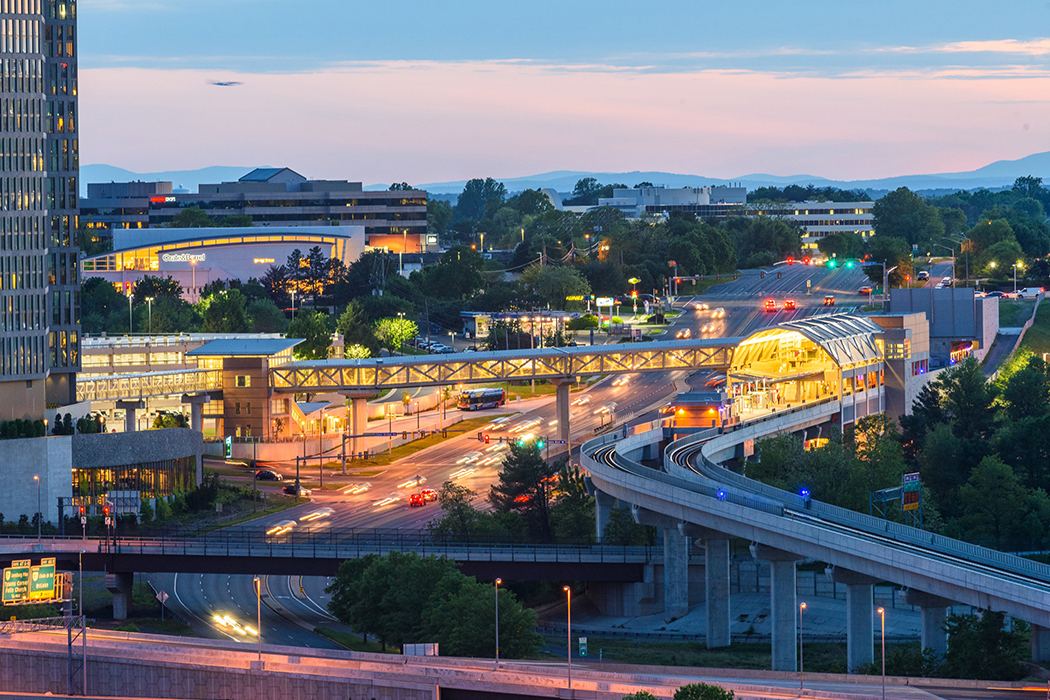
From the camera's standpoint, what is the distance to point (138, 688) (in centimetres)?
6981

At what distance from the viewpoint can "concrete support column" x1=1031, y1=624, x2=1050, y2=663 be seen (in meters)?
71.9

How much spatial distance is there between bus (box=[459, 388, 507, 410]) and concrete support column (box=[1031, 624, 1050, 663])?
9317cm

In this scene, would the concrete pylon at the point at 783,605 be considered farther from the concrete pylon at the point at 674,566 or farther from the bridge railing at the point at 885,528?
the concrete pylon at the point at 674,566

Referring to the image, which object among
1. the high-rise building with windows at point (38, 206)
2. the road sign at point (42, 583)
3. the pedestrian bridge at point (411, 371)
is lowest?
the road sign at point (42, 583)

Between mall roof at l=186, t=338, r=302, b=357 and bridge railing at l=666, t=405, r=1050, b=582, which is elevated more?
mall roof at l=186, t=338, r=302, b=357

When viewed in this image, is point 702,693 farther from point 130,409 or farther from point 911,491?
point 130,409

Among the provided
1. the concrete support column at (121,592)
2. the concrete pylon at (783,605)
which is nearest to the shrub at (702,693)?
the concrete pylon at (783,605)

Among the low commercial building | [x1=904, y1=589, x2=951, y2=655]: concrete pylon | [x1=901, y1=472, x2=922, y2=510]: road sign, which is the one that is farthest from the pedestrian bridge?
[x1=904, y1=589, x2=951, y2=655]: concrete pylon

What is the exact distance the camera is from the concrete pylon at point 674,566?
3688 inches

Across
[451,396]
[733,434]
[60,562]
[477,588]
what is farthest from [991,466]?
[451,396]

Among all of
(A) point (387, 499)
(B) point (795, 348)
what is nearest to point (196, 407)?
(A) point (387, 499)

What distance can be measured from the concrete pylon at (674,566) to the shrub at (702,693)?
38.4m

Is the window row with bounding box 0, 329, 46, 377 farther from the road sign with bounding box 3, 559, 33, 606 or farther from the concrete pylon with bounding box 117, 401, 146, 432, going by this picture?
the road sign with bounding box 3, 559, 33, 606

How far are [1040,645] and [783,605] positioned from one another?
533 inches
